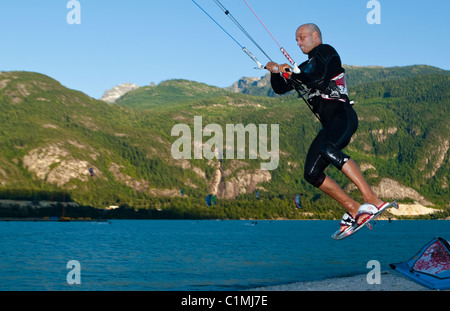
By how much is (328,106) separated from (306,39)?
51.4 inches

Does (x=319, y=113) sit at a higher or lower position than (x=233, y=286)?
higher

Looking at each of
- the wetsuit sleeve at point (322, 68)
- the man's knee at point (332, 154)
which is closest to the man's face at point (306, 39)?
the wetsuit sleeve at point (322, 68)

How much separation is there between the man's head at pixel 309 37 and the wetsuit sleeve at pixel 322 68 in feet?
0.81

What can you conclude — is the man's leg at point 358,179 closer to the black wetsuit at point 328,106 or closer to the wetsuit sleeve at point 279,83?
the black wetsuit at point 328,106

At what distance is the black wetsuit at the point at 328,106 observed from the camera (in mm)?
10391

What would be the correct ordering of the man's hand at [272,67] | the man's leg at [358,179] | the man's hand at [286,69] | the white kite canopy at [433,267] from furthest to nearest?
the white kite canopy at [433,267]
the man's leg at [358,179]
the man's hand at [272,67]
the man's hand at [286,69]

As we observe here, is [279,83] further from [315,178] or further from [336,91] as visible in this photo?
[315,178]

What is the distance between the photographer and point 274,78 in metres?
11.4

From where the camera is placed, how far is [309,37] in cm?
1070

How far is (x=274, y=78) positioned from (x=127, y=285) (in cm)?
5892

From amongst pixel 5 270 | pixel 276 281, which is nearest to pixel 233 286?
pixel 276 281

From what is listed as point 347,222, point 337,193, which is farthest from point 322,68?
→ point 347,222

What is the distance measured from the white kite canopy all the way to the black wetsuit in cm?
1194
